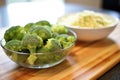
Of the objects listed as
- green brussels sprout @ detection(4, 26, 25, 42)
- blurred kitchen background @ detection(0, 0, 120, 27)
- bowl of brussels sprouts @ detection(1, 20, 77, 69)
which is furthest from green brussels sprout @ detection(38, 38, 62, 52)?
blurred kitchen background @ detection(0, 0, 120, 27)

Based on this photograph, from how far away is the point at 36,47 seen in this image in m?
0.78

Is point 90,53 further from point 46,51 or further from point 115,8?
point 115,8

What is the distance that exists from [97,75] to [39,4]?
1.20 meters

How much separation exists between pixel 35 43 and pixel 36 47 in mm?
18

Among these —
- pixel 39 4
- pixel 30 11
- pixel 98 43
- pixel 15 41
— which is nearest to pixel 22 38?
pixel 15 41

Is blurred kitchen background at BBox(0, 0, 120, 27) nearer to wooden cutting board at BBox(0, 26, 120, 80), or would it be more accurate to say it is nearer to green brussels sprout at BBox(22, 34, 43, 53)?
wooden cutting board at BBox(0, 26, 120, 80)

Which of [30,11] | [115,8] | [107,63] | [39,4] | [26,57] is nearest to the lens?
[26,57]

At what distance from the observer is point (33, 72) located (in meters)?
0.81

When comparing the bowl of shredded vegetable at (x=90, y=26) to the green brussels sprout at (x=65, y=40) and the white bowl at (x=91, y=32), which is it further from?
the green brussels sprout at (x=65, y=40)

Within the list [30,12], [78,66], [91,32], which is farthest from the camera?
[30,12]

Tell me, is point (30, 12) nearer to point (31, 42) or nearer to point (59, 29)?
point (59, 29)

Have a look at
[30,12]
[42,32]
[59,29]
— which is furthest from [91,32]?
[30,12]

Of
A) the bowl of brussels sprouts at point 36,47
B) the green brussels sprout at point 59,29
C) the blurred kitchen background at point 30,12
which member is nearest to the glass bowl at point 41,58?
the bowl of brussels sprouts at point 36,47

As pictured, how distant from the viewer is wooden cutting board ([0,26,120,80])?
788 millimetres
